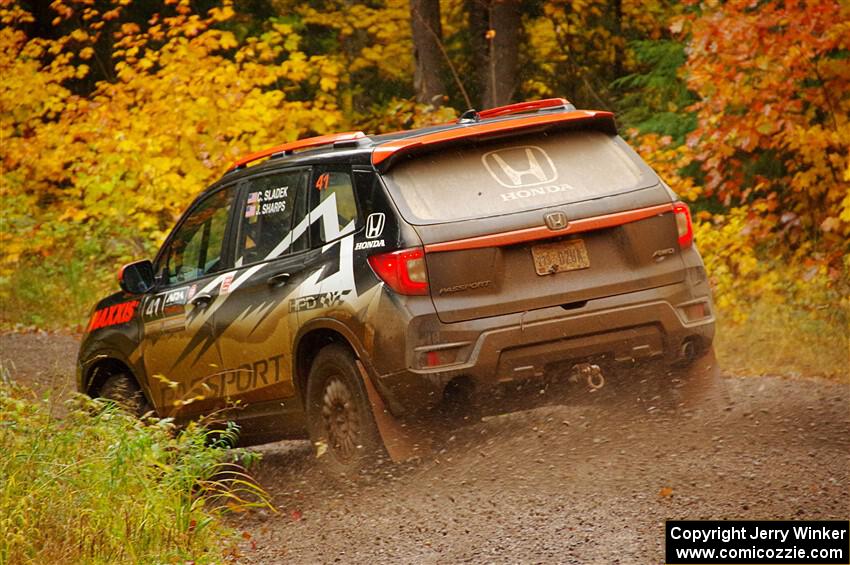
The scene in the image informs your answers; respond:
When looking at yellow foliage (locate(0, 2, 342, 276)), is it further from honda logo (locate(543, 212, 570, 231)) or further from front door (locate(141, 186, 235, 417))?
honda logo (locate(543, 212, 570, 231))

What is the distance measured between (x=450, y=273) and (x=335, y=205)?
1.06 metres

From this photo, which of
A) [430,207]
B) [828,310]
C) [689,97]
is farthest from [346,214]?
[689,97]

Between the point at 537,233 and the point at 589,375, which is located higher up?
the point at 537,233

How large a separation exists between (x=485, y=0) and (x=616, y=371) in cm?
1385

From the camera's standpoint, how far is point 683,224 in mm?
7223

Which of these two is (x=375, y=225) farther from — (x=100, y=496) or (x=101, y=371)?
(x=101, y=371)

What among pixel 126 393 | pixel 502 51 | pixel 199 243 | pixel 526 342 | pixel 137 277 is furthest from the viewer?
pixel 502 51

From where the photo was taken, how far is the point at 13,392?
8266 millimetres

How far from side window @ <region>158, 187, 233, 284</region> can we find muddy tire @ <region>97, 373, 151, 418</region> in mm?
866

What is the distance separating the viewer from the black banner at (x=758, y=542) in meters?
5.29

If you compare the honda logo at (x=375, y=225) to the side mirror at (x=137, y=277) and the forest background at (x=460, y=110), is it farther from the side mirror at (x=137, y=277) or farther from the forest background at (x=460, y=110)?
the forest background at (x=460, y=110)

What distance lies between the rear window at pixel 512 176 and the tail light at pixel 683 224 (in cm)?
22

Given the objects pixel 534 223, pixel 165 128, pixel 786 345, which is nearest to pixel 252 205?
pixel 534 223

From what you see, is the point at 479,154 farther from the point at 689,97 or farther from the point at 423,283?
the point at 689,97
